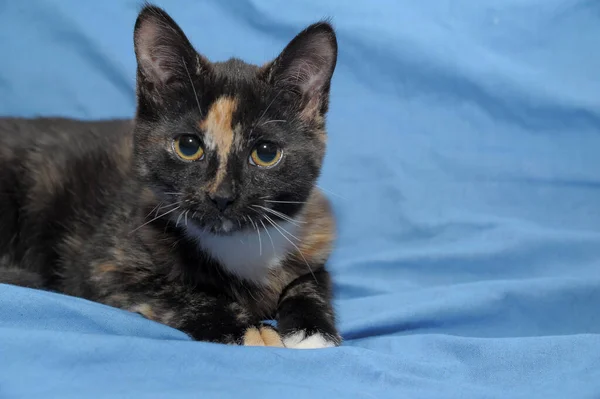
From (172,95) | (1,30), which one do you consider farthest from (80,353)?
(1,30)

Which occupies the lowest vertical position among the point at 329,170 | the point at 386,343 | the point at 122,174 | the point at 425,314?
the point at 386,343

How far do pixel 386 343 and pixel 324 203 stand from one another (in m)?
0.46

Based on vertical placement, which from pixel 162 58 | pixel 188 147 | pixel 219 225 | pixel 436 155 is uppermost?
pixel 436 155

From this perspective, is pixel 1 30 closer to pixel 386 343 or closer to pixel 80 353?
pixel 80 353

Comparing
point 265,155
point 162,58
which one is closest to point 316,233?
point 265,155

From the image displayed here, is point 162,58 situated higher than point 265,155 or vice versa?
point 162,58

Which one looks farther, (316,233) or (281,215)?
(316,233)

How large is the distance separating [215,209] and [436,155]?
3.62 ft

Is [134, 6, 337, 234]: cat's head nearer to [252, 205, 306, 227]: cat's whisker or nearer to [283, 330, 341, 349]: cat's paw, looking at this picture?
[252, 205, 306, 227]: cat's whisker

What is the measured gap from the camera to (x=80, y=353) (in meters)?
1.02

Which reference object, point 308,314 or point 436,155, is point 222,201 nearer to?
point 308,314

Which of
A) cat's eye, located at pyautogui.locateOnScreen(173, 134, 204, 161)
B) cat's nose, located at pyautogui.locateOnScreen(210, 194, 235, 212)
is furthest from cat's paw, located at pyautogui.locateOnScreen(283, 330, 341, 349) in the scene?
cat's eye, located at pyautogui.locateOnScreen(173, 134, 204, 161)

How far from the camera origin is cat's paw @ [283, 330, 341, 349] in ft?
3.88

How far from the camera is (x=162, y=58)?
1.26m
